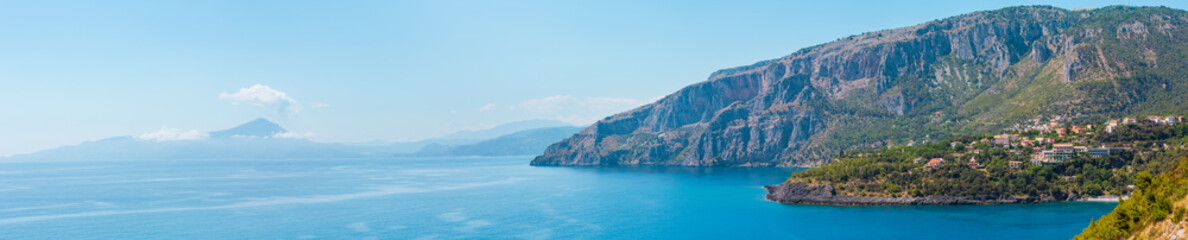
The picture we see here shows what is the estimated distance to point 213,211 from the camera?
5000 inches

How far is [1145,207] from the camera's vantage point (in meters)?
54.5

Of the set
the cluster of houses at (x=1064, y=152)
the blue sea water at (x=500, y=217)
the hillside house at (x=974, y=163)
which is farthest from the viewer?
the hillside house at (x=974, y=163)

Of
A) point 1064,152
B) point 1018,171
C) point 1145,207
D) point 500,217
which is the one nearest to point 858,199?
point 1018,171

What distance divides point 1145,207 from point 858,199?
7524cm

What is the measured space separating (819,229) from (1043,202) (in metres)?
47.2

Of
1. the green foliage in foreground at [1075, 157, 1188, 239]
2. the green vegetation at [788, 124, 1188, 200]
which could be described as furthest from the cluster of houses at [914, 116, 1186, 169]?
the green foliage in foreground at [1075, 157, 1188, 239]

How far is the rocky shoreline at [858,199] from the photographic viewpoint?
12262 centimetres

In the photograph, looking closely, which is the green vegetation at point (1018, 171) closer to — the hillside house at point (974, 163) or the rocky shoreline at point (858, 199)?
the hillside house at point (974, 163)

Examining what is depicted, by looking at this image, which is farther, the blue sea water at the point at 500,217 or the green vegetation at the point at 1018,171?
the green vegetation at the point at 1018,171

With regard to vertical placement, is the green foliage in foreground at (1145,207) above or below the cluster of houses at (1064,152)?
below

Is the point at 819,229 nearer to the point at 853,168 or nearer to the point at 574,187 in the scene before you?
the point at 853,168

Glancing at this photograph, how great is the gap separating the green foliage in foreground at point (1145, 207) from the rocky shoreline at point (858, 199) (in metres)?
64.6

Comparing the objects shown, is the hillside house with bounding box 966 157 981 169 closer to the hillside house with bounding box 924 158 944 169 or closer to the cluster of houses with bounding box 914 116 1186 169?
the cluster of houses with bounding box 914 116 1186 169

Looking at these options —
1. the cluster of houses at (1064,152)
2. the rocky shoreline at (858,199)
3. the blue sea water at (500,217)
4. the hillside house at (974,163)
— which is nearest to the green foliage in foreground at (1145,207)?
the blue sea water at (500,217)
